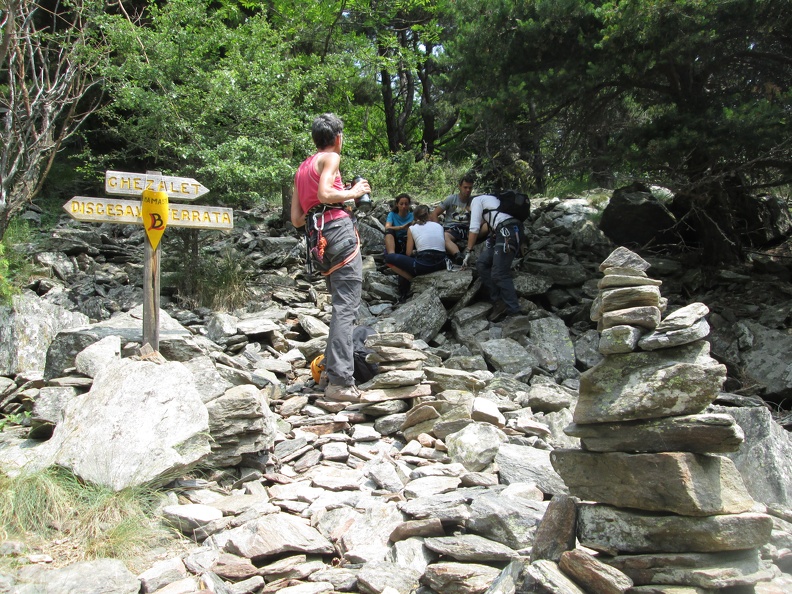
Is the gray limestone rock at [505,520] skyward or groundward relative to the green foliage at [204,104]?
groundward

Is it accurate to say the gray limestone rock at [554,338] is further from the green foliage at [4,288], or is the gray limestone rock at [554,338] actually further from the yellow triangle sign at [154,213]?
the green foliage at [4,288]

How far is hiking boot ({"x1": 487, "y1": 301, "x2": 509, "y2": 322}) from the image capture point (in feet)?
31.2

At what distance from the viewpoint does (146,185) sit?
6086mm

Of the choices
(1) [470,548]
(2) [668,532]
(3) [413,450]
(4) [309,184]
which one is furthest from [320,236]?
(2) [668,532]

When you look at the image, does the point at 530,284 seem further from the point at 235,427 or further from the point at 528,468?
the point at 235,427

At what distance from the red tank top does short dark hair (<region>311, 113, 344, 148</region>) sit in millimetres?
139

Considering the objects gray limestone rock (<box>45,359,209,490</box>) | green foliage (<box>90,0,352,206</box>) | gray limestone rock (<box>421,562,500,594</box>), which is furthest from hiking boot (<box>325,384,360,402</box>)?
green foliage (<box>90,0,352,206</box>)

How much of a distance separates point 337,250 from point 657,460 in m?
3.52

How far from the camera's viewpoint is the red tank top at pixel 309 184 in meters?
6.04

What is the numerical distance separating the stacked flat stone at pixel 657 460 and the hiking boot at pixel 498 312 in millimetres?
5849

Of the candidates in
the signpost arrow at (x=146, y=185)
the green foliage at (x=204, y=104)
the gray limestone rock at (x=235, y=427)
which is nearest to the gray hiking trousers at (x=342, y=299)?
the gray limestone rock at (x=235, y=427)

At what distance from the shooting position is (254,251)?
12.3 m

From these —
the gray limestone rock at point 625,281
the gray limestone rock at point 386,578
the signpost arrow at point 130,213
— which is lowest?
the gray limestone rock at point 386,578

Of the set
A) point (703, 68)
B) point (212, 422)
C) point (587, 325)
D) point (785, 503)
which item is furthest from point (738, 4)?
point (212, 422)
